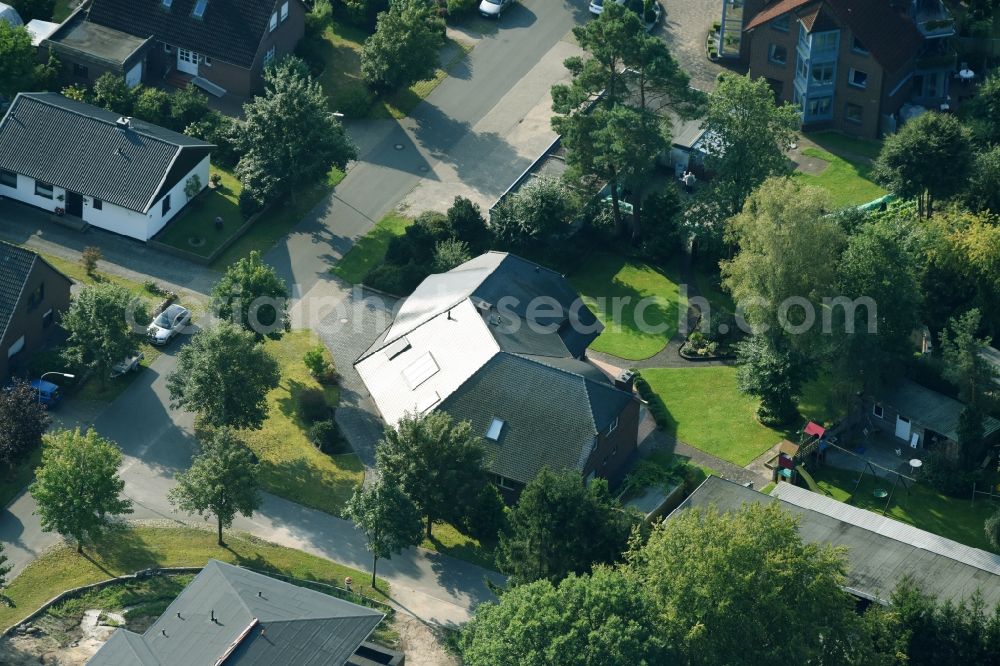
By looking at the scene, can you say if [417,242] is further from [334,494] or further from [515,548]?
[515,548]

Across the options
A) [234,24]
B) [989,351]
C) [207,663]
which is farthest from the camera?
[234,24]

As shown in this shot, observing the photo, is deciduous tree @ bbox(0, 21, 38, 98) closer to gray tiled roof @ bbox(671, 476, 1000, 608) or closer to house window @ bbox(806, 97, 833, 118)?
house window @ bbox(806, 97, 833, 118)

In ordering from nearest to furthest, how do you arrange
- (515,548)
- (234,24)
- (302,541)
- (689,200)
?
(515,548) < (302,541) < (689,200) < (234,24)

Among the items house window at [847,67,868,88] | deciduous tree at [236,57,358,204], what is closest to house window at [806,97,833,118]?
house window at [847,67,868,88]

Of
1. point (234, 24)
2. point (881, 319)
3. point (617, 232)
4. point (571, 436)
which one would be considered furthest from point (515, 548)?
point (234, 24)

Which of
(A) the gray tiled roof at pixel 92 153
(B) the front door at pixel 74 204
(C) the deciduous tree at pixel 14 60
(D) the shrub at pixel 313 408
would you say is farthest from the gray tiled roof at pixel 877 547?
(C) the deciduous tree at pixel 14 60

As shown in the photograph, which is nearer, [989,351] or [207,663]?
[207,663]

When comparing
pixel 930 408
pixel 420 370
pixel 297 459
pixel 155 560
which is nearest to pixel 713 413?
pixel 930 408
